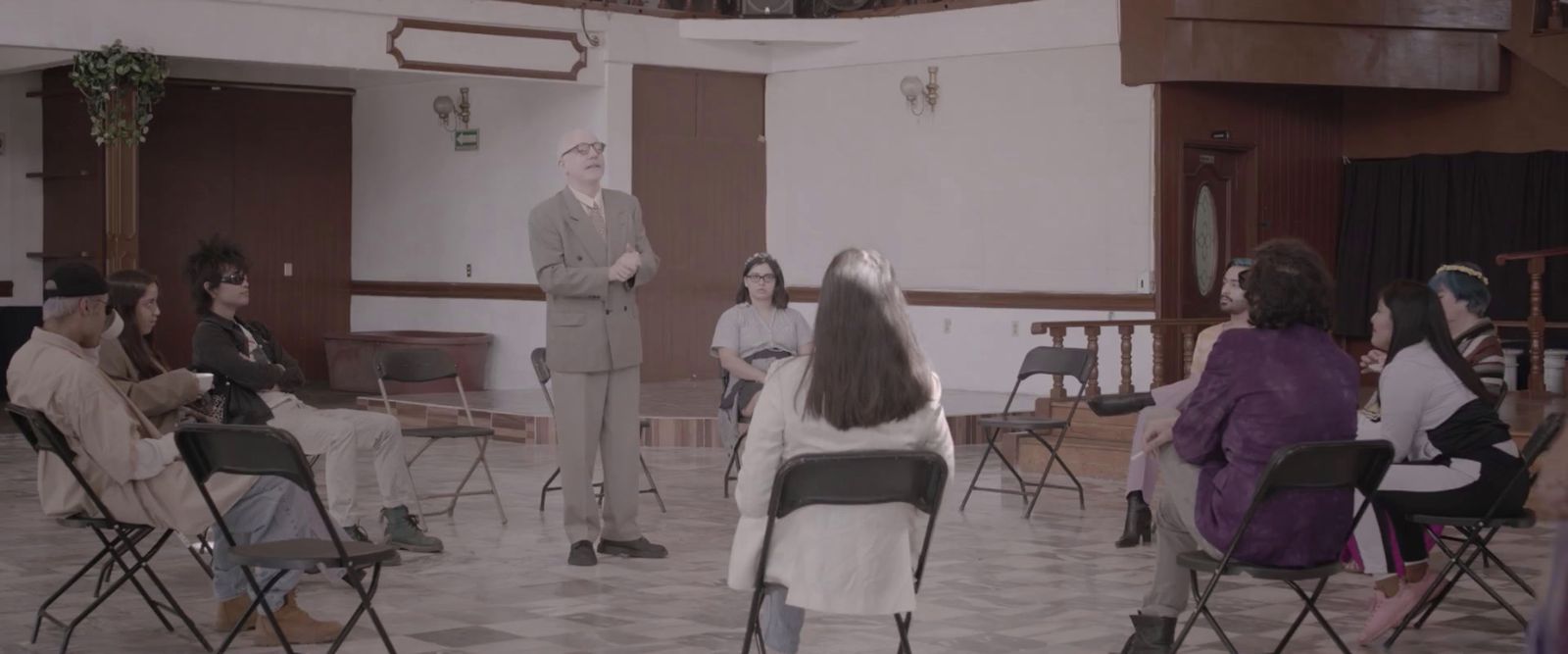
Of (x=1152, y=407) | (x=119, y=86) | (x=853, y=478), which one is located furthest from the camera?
(x=119, y=86)

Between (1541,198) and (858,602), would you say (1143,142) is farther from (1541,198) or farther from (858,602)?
(858,602)

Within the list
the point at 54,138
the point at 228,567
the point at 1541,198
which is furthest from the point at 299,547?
the point at 54,138

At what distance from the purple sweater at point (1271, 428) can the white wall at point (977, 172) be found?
24.5ft

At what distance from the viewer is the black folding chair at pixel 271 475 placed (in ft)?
13.4

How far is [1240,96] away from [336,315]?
783cm

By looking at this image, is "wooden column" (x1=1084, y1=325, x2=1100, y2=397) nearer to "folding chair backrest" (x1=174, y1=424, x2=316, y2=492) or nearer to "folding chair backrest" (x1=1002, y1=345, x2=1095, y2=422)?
"folding chair backrest" (x1=1002, y1=345, x2=1095, y2=422)

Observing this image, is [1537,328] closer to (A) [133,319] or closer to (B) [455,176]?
(A) [133,319]

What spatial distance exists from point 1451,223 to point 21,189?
1049cm

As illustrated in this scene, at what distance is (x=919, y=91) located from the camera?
12.9m

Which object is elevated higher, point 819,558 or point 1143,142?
point 1143,142

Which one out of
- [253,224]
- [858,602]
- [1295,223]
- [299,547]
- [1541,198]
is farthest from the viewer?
[253,224]

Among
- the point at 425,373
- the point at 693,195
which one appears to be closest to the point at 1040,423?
the point at 425,373

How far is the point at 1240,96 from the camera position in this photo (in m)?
11.8

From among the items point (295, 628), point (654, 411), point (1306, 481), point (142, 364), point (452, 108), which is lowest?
point (295, 628)
